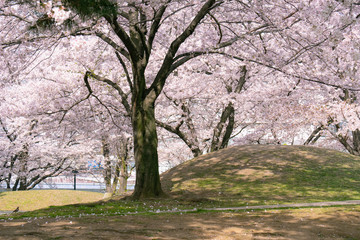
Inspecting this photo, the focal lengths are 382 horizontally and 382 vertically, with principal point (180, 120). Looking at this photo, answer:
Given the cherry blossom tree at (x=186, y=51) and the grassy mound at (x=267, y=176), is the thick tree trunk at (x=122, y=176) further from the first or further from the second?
the grassy mound at (x=267, y=176)

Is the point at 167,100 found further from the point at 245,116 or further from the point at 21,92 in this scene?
the point at 21,92

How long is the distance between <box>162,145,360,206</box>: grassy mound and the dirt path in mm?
3801

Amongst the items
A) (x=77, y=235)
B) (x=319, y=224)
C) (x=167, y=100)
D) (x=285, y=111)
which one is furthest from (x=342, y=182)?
(x=77, y=235)

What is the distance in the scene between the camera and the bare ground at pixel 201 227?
628 centimetres

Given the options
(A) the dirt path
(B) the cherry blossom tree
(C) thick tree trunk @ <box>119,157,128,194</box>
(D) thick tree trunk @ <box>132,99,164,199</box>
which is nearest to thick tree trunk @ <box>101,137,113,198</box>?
(C) thick tree trunk @ <box>119,157,128,194</box>

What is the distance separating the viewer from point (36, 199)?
22.2 m

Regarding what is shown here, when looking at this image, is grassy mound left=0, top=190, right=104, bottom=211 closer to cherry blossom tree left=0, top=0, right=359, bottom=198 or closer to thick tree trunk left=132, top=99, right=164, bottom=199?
cherry blossom tree left=0, top=0, right=359, bottom=198

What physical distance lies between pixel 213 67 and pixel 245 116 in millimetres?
4923

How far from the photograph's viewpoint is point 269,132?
88.7ft

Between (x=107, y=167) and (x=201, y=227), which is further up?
(x=107, y=167)

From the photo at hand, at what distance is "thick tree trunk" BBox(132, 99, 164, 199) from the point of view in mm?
12258

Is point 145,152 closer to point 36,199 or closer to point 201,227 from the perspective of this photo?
point 201,227

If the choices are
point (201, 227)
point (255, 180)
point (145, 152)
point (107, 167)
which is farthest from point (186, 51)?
point (201, 227)

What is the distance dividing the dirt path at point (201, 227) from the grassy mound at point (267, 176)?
3.80 m
